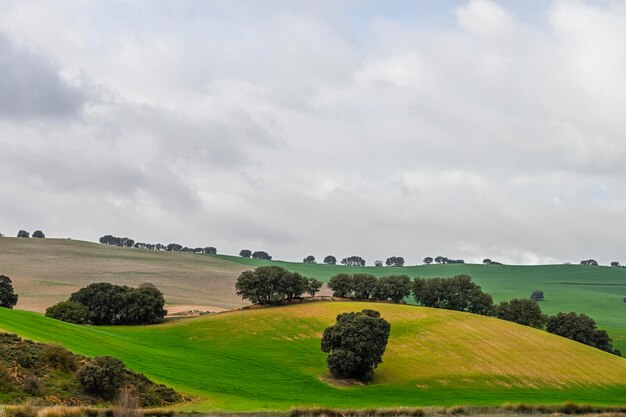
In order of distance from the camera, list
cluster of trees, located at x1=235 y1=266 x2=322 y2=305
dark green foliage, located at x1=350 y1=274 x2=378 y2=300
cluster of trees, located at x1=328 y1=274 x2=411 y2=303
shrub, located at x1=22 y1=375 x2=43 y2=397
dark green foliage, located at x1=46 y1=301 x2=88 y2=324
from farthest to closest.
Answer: cluster of trees, located at x1=328 y1=274 x2=411 y2=303 → dark green foliage, located at x1=350 y1=274 x2=378 y2=300 → cluster of trees, located at x1=235 y1=266 x2=322 y2=305 → dark green foliage, located at x1=46 y1=301 x2=88 y2=324 → shrub, located at x1=22 y1=375 x2=43 y2=397

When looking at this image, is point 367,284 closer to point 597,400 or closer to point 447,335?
point 447,335

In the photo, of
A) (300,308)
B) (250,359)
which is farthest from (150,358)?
(300,308)

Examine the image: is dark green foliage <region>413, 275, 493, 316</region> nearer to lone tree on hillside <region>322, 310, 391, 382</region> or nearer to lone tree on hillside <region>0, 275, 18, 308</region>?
lone tree on hillside <region>322, 310, 391, 382</region>

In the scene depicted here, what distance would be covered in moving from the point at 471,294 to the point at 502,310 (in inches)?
293

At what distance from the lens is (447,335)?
106 metres

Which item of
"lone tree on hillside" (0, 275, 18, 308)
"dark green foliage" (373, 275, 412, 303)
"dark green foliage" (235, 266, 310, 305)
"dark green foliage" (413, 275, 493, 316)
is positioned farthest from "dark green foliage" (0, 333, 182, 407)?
"dark green foliage" (413, 275, 493, 316)

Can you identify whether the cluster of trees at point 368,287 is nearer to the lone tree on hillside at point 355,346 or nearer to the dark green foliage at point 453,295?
the dark green foliage at point 453,295

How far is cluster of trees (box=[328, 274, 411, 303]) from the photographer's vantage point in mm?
137250

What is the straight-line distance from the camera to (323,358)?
92.5 metres

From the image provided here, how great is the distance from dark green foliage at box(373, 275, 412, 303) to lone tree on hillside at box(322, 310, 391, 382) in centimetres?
4920

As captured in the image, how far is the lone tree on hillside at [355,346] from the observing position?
8169cm

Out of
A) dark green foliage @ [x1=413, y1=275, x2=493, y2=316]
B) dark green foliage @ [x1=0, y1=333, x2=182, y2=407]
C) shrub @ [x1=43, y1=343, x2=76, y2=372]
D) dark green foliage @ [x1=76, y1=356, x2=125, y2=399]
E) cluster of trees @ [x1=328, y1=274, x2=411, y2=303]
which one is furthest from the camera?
dark green foliage @ [x1=413, y1=275, x2=493, y2=316]

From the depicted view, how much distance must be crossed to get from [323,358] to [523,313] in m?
59.8

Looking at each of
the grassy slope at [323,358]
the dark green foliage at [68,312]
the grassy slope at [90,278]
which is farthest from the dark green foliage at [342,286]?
the dark green foliage at [68,312]
